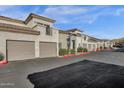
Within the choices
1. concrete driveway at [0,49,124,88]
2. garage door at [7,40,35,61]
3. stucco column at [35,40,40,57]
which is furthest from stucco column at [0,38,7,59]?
stucco column at [35,40,40,57]

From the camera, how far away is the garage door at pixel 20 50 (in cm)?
1238

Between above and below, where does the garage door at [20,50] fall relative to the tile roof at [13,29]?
below

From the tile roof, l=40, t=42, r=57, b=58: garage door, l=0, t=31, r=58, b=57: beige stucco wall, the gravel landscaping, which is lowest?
the gravel landscaping

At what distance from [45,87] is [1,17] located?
15.7 metres

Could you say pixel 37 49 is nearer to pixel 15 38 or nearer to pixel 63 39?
pixel 15 38

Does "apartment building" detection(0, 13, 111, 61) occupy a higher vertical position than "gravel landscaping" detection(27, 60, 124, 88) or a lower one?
higher

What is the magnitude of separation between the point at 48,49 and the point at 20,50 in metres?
4.90

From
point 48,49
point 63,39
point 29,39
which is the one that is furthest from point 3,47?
point 63,39

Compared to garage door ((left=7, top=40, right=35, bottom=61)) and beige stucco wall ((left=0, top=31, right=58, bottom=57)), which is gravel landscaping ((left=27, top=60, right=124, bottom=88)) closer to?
garage door ((left=7, top=40, right=35, bottom=61))

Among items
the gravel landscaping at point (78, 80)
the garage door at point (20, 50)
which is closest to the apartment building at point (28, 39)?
the garage door at point (20, 50)

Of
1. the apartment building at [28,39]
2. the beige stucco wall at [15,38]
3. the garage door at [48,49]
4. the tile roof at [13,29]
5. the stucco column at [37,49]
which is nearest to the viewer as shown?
the beige stucco wall at [15,38]

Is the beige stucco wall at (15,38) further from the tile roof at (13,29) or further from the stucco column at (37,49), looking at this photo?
the tile roof at (13,29)

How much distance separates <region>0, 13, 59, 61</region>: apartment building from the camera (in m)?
12.2
